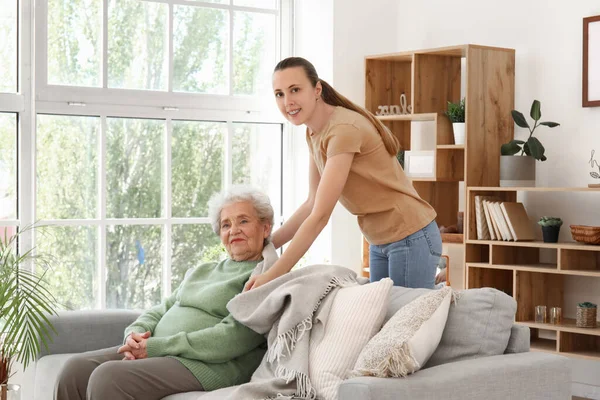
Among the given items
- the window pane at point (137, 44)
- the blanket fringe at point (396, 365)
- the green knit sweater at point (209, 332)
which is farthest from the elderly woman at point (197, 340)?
the window pane at point (137, 44)

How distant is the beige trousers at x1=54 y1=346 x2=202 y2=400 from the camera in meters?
2.69

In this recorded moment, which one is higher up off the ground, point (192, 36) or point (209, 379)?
point (192, 36)

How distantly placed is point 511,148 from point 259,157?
64.6 inches

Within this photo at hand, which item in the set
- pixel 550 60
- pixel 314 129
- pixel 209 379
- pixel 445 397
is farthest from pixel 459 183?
pixel 445 397

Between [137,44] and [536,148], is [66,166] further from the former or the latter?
[536,148]

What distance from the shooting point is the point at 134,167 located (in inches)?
199

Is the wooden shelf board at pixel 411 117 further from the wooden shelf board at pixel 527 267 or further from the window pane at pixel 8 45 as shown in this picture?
the window pane at pixel 8 45

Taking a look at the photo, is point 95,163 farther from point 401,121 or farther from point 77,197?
point 401,121

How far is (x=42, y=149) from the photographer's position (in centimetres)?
480

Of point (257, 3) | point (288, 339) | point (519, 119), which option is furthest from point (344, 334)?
point (257, 3)

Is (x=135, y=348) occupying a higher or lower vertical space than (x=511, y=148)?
lower

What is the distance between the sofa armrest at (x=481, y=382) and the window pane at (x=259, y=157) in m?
3.20

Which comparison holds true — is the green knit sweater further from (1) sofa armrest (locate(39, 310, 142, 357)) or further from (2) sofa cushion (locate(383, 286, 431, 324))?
(2) sofa cushion (locate(383, 286, 431, 324))

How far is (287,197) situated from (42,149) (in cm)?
161
